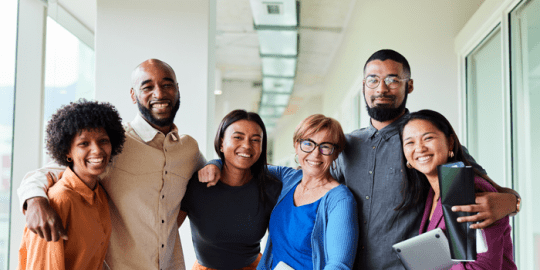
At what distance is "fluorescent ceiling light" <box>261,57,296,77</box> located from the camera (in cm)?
735

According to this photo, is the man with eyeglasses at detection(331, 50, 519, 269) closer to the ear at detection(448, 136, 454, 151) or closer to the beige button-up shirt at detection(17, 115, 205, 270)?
the ear at detection(448, 136, 454, 151)

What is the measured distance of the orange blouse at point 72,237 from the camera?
59.8 inches

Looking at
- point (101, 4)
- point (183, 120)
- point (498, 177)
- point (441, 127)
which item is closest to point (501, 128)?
point (498, 177)

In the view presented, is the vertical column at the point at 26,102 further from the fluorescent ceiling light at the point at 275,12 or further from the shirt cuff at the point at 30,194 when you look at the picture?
the fluorescent ceiling light at the point at 275,12

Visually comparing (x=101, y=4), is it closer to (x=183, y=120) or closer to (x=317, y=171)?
(x=183, y=120)

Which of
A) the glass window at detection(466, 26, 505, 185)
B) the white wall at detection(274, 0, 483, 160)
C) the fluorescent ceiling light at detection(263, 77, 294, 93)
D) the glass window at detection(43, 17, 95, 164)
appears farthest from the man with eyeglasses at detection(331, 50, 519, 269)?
the fluorescent ceiling light at detection(263, 77, 294, 93)

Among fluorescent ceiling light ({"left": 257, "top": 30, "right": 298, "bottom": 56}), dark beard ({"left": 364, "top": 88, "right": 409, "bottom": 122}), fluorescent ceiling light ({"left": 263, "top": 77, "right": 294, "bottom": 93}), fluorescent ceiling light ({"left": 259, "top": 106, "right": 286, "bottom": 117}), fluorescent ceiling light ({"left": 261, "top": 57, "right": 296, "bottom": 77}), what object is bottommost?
dark beard ({"left": 364, "top": 88, "right": 409, "bottom": 122})

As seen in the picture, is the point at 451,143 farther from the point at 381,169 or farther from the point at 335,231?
the point at 335,231

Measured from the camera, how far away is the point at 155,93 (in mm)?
2053

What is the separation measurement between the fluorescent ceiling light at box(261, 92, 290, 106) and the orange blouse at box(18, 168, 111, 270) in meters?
8.59

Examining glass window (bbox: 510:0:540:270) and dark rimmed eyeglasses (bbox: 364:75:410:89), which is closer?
dark rimmed eyeglasses (bbox: 364:75:410:89)

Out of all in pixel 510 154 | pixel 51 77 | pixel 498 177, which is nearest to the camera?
pixel 510 154

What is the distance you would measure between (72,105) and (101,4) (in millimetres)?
1728

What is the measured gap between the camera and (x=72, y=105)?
1750 mm
